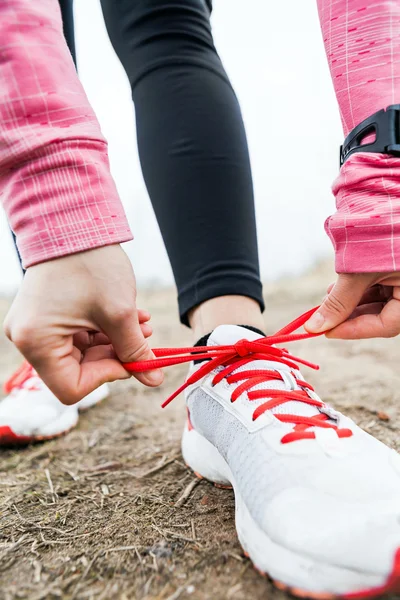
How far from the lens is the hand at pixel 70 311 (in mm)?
638

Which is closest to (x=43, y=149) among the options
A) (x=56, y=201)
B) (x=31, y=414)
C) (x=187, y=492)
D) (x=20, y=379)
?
(x=56, y=201)

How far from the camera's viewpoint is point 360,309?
0.86 metres

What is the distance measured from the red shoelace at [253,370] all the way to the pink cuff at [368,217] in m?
0.17

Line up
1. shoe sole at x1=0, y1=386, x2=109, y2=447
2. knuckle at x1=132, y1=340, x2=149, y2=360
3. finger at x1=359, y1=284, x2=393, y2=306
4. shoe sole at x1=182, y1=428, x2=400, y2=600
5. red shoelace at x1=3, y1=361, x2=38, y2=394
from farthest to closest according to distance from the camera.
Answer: red shoelace at x1=3, y1=361, x2=38, y2=394 → shoe sole at x1=0, y1=386, x2=109, y2=447 → finger at x1=359, y1=284, x2=393, y2=306 → knuckle at x1=132, y1=340, x2=149, y2=360 → shoe sole at x1=182, y1=428, x2=400, y2=600

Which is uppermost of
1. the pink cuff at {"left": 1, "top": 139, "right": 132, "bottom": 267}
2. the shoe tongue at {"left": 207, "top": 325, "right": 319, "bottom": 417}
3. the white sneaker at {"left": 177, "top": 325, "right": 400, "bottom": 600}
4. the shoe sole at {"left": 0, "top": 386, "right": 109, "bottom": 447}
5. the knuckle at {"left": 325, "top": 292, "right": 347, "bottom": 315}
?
the pink cuff at {"left": 1, "top": 139, "right": 132, "bottom": 267}

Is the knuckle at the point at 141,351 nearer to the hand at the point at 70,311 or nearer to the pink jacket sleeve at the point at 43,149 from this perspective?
the hand at the point at 70,311

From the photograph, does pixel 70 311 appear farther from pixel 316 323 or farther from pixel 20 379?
pixel 20 379

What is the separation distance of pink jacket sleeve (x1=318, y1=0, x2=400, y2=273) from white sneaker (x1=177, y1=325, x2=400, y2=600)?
232 mm

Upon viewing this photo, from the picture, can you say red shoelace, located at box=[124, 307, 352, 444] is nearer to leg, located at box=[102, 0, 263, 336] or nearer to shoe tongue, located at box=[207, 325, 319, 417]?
shoe tongue, located at box=[207, 325, 319, 417]

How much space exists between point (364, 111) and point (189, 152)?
0.37 m

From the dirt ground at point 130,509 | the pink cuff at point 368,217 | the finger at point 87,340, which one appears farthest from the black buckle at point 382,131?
the dirt ground at point 130,509

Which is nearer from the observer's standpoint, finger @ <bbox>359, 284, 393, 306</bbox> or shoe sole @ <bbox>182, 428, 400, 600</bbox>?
shoe sole @ <bbox>182, 428, 400, 600</bbox>

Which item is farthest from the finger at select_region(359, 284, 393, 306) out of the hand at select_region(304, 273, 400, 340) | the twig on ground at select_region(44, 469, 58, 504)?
the twig on ground at select_region(44, 469, 58, 504)

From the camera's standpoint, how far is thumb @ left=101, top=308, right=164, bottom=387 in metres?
0.68
